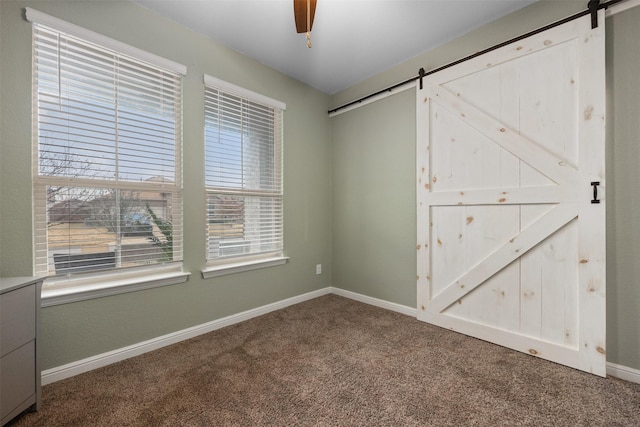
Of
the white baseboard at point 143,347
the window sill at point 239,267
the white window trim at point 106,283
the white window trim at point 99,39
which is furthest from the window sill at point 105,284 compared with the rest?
the white window trim at point 99,39

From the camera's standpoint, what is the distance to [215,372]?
1.86 meters

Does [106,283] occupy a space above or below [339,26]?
below

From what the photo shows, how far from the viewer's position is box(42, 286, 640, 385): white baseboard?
5.75 ft

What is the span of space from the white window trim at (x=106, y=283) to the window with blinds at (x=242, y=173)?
378 millimetres

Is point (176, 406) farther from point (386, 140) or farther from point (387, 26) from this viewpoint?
point (387, 26)

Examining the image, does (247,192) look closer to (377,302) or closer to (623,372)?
(377,302)

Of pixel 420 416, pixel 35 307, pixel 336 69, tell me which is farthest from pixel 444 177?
pixel 35 307

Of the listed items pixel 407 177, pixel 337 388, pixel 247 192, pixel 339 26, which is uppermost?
pixel 339 26

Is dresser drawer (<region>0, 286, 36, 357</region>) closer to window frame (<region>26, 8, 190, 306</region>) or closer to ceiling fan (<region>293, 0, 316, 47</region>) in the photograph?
window frame (<region>26, 8, 190, 306</region>)

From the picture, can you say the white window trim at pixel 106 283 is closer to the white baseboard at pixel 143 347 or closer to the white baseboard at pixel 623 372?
the white baseboard at pixel 143 347

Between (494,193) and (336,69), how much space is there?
6.73ft

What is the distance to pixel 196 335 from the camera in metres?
2.40

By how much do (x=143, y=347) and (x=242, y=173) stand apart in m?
1.69

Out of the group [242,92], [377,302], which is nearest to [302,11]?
[242,92]
